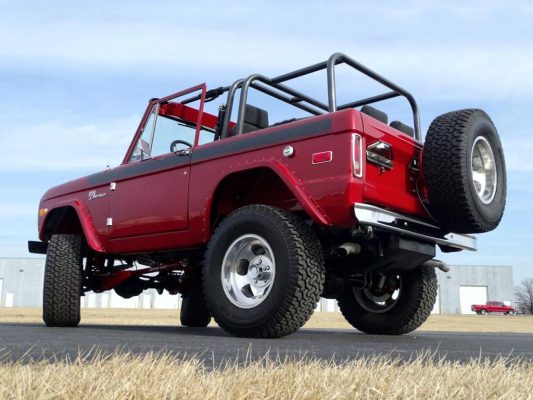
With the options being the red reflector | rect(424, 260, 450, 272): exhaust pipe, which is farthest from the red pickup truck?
the red reflector

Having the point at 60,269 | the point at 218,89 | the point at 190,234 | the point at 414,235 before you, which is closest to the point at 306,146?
the point at 414,235

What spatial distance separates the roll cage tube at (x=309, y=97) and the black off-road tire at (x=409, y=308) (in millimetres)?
1425

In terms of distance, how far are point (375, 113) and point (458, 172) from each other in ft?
3.78

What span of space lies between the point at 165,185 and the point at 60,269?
153 centimetres

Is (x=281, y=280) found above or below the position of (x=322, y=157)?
below

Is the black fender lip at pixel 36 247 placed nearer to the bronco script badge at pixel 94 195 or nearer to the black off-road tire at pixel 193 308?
the bronco script badge at pixel 94 195

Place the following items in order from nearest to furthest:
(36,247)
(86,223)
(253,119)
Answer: (253,119), (86,223), (36,247)

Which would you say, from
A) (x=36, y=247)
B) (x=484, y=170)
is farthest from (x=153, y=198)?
(x=484, y=170)

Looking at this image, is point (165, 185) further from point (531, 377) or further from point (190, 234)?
point (531, 377)

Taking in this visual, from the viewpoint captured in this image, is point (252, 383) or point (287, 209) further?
point (287, 209)

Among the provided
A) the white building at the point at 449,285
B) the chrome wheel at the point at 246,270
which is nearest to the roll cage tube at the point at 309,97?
the chrome wheel at the point at 246,270

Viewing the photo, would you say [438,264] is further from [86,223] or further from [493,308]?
[493,308]

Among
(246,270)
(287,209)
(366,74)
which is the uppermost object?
(366,74)

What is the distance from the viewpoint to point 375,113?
502 centimetres
